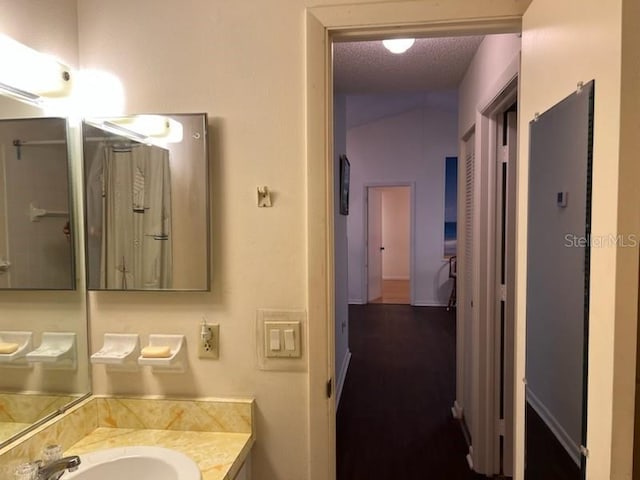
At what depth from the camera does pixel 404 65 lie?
2.60 m

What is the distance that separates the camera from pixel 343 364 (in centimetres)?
384

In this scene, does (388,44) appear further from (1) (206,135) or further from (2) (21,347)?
(2) (21,347)

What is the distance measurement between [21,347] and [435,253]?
6267 millimetres

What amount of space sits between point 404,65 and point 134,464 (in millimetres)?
2579

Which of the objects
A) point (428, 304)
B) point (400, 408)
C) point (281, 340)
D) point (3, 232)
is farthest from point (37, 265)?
point (428, 304)

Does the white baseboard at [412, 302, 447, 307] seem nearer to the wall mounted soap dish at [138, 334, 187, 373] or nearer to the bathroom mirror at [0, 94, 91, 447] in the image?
the wall mounted soap dish at [138, 334, 187, 373]

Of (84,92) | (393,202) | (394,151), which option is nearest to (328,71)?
(84,92)

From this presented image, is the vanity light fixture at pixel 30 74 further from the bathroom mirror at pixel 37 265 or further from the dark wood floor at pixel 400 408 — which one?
the dark wood floor at pixel 400 408

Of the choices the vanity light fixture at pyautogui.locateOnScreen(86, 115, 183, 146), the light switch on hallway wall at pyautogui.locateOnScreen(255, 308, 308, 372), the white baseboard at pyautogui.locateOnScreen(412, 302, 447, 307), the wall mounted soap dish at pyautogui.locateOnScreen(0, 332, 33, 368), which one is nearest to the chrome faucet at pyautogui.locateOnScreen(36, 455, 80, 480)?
the wall mounted soap dish at pyautogui.locateOnScreen(0, 332, 33, 368)

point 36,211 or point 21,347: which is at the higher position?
point 36,211

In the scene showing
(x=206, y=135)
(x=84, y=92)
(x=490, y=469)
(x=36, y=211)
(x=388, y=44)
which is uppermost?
(x=388, y=44)

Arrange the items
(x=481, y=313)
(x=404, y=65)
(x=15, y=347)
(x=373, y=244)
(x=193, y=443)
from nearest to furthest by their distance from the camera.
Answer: (x=15, y=347), (x=193, y=443), (x=481, y=313), (x=404, y=65), (x=373, y=244)

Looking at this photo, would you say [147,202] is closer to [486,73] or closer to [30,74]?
[30,74]

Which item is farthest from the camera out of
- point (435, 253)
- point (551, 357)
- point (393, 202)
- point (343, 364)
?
point (393, 202)
